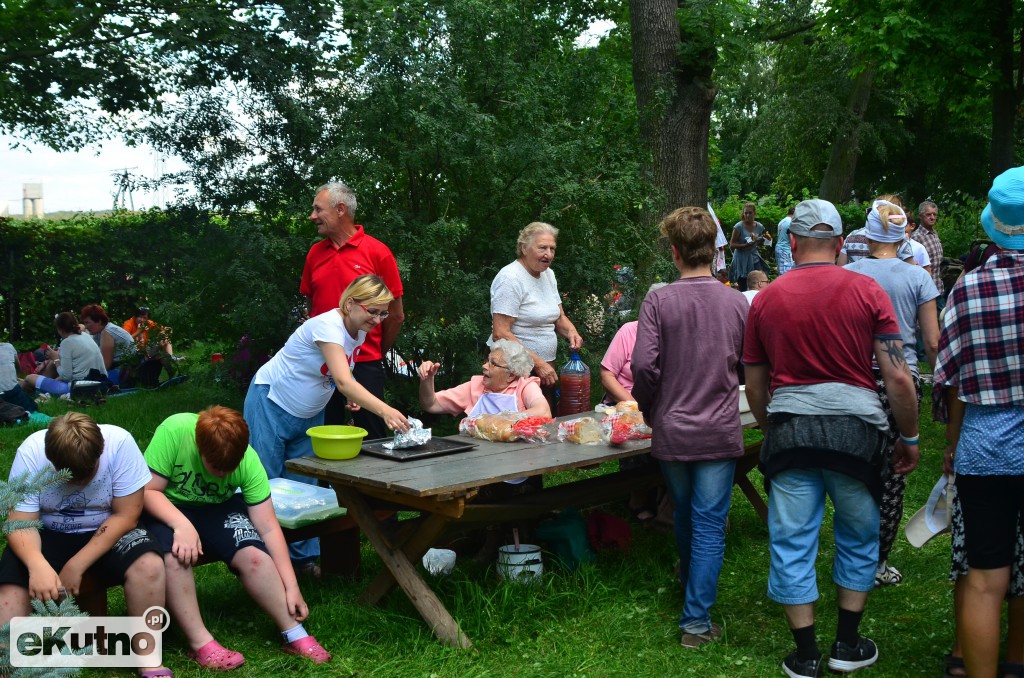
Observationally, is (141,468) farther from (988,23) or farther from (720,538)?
(988,23)

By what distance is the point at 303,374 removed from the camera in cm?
468

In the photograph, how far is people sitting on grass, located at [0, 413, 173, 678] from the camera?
341 centimetres

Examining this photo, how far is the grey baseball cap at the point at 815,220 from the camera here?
139 inches

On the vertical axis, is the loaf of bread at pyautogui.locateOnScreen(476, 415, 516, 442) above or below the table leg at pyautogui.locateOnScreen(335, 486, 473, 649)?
above

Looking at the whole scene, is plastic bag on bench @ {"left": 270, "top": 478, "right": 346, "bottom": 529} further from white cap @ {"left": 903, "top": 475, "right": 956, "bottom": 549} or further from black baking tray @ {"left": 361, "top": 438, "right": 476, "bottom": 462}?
white cap @ {"left": 903, "top": 475, "right": 956, "bottom": 549}

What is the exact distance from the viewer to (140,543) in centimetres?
363

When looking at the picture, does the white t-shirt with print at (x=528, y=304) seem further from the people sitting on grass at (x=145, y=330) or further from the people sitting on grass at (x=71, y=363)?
the people sitting on grass at (x=71, y=363)

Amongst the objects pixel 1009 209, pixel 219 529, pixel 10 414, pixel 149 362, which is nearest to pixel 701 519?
pixel 1009 209

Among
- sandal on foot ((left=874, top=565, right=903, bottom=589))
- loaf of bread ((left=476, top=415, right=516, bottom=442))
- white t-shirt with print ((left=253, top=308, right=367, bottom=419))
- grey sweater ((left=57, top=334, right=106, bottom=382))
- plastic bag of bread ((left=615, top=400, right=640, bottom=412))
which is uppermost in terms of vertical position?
white t-shirt with print ((left=253, top=308, right=367, bottom=419))

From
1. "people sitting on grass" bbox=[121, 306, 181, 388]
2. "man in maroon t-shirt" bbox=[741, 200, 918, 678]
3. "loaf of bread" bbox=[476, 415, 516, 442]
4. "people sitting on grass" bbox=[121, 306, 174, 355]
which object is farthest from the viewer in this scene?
"people sitting on grass" bbox=[121, 306, 181, 388]

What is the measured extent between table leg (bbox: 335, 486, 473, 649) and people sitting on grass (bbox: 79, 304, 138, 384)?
768 cm

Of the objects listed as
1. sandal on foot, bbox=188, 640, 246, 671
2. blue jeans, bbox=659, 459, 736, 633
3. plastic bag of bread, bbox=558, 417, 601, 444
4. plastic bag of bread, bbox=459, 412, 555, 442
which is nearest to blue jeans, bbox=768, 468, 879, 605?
blue jeans, bbox=659, 459, 736, 633

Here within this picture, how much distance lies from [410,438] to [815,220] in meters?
2.01

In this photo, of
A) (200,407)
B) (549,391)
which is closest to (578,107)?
(549,391)
